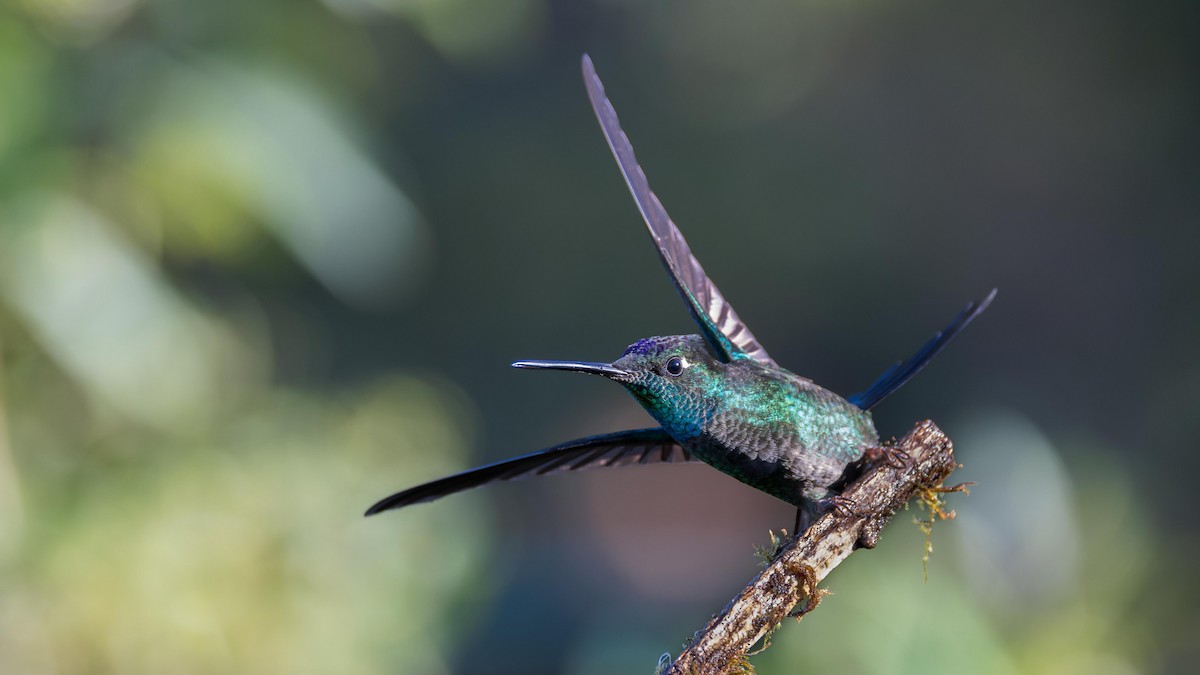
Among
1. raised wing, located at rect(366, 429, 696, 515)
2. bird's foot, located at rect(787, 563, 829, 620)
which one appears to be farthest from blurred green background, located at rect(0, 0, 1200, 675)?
bird's foot, located at rect(787, 563, 829, 620)

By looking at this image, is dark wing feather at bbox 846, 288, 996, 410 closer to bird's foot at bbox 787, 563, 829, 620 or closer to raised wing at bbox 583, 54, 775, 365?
raised wing at bbox 583, 54, 775, 365

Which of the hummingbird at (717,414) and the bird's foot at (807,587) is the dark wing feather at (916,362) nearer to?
the hummingbird at (717,414)

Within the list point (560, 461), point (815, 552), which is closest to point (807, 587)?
point (815, 552)

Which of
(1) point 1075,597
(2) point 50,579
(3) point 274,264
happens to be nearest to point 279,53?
(3) point 274,264

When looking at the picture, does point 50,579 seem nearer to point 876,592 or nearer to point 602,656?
point 602,656

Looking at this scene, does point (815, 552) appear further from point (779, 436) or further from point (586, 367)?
point (586, 367)

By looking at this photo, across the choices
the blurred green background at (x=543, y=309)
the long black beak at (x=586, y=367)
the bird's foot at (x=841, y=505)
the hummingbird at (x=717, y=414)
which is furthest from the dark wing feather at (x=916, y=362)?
the blurred green background at (x=543, y=309)

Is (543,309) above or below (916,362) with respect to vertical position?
below
